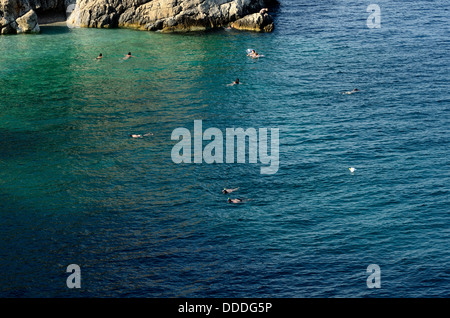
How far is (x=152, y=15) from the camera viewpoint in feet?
398

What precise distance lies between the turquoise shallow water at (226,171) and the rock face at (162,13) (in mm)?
8996

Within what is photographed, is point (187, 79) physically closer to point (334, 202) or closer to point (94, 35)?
point (94, 35)

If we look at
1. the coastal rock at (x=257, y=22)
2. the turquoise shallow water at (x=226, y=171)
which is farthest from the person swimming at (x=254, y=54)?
the coastal rock at (x=257, y=22)

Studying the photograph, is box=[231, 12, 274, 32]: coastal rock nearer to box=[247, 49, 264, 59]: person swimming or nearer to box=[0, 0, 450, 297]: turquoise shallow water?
box=[0, 0, 450, 297]: turquoise shallow water

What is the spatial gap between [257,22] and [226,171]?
2403 inches

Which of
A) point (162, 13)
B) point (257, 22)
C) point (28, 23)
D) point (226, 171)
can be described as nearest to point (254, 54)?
point (257, 22)

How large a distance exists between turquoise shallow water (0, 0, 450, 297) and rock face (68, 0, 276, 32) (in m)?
9.00

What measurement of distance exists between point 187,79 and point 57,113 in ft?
72.7

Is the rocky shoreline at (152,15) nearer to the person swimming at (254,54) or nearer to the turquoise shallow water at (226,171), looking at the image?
the turquoise shallow water at (226,171)

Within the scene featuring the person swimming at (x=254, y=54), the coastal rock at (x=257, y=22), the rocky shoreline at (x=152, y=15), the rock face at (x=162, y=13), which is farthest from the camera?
the rock face at (x=162, y=13)

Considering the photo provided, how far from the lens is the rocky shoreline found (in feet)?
390

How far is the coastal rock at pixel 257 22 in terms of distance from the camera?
11850cm

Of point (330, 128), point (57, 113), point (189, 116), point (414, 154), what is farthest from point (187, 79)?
point (414, 154)

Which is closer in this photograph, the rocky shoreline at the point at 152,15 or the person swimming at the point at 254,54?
the person swimming at the point at 254,54
